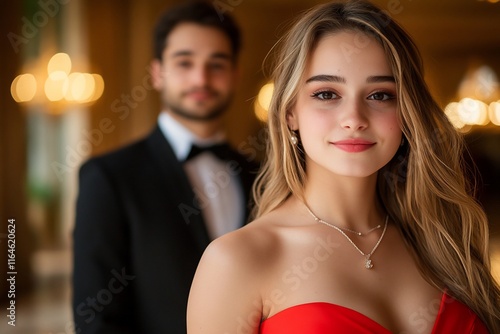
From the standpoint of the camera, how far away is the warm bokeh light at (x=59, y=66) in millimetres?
6609

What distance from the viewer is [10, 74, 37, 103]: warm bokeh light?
642 centimetres

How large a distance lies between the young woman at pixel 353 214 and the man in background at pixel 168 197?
64 centimetres

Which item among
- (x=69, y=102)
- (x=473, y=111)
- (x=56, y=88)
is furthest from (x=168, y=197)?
(x=473, y=111)

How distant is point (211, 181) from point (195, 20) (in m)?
0.64

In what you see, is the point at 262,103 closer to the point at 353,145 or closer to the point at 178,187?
the point at 178,187

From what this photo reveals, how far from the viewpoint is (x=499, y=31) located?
27.7 feet

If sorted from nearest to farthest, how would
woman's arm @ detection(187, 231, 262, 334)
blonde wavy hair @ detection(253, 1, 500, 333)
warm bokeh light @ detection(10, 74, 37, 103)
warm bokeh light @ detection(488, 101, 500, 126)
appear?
1. woman's arm @ detection(187, 231, 262, 334)
2. blonde wavy hair @ detection(253, 1, 500, 333)
3. warm bokeh light @ detection(10, 74, 37, 103)
4. warm bokeh light @ detection(488, 101, 500, 126)

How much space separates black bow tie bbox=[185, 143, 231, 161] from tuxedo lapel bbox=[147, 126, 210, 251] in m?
0.14

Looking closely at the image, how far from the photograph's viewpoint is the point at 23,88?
6453 mm

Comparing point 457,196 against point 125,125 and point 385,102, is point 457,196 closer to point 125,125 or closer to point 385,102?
point 385,102

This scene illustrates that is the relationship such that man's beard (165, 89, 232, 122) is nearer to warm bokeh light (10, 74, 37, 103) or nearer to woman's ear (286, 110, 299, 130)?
woman's ear (286, 110, 299, 130)

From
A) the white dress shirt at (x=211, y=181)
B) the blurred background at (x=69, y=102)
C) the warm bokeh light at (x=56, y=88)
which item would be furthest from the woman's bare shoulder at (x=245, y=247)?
the warm bokeh light at (x=56, y=88)

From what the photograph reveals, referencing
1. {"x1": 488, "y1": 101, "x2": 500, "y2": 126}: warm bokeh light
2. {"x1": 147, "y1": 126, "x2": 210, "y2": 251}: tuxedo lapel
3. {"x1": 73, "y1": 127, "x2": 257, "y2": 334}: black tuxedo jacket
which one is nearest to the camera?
{"x1": 73, "y1": 127, "x2": 257, "y2": 334}: black tuxedo jacket

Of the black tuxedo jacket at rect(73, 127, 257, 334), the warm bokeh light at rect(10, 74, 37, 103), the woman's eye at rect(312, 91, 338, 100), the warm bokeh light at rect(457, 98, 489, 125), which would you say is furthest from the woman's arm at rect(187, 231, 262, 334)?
the warm bokeh light at rect(457, 98, 489, 125)
